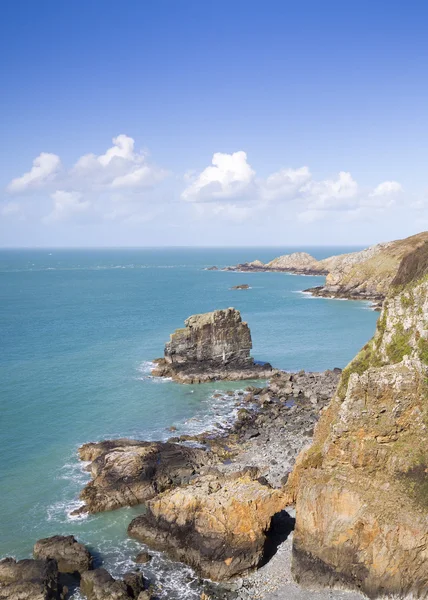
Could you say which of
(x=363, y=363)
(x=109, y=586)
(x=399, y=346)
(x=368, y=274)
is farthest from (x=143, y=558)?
(x=368, y=274)

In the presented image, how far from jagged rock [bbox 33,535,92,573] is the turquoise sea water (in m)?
1.16

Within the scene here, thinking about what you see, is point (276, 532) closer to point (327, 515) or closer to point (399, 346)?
point (327, 515)

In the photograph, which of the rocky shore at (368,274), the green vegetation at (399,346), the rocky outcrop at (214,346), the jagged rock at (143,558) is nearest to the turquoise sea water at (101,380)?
the jagged rock at (143,558)

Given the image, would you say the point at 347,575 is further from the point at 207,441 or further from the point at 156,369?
the point at 156,369

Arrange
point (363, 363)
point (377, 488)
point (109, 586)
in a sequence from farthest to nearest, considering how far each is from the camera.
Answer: point (363, 363) → point (109, 586) → point (377, 488)

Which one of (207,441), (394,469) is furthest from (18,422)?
(394,469)

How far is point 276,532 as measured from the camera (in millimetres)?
27312

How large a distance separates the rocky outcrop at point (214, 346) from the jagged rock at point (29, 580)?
1391 inches

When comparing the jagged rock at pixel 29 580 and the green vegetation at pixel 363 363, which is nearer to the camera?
the jagged rock at pixel 29 580

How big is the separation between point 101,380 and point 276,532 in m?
33.4

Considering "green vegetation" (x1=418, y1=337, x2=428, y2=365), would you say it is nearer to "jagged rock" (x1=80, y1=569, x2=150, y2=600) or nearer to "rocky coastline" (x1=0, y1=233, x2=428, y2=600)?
"rocky coastline" (x1=0, y1=233, x2=428, y2=600)

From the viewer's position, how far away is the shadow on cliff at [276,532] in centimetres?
2555

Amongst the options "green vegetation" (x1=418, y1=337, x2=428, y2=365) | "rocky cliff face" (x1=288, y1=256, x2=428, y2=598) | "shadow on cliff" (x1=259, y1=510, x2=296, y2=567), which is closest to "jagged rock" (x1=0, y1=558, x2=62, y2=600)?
"shadow on cliff" (x1=259, y1=510, x2=296, y2=567)

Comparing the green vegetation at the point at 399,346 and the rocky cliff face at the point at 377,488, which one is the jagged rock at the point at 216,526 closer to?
the rocky cliff face at the point at 377,488
